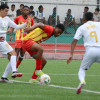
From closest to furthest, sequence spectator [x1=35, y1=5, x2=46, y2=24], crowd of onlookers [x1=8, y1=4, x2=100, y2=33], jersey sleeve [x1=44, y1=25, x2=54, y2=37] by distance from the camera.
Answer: jersey sleeve [x1=44, y1=25, x2=54, y2=37]
spectator [x1=35, y1=5, x2=46, y2=24]
crowd of onlookers [x1=8, y1=4, x2=100, y2=33]

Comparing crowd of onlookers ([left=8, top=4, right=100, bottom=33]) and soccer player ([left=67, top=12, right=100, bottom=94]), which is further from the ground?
soccer player ([left=67, top=12, right=100, bottom=94])

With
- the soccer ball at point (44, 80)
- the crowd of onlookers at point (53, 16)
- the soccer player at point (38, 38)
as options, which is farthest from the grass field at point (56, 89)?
the crowd of onlookers at point (53, 16)

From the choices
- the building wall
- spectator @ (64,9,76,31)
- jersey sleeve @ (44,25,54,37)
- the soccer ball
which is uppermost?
jersey sleeve @ (44,25,54,37)

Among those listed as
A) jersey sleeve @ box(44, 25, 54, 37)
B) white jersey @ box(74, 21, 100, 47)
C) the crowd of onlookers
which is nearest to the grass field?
white jersey @ box(74, 21, 100, 47)

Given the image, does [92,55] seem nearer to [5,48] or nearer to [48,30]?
[48,30]

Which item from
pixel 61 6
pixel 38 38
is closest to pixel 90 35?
pixel 38 38

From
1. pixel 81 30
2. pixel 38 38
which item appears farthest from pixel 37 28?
pixel 81 30

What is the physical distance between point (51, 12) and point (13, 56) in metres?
10.1

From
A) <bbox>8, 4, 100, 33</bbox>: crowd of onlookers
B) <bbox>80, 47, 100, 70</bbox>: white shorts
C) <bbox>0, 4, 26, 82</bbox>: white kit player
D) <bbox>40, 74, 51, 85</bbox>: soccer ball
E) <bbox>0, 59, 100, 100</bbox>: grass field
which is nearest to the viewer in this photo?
<bbox>0, 59, 100, 100</bbox>: grass field

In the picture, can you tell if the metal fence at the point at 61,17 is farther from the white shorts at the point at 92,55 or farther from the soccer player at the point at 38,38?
the white shorts at the point at 92,55

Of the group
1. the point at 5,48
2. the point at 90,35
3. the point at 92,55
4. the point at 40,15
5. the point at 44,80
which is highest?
the point at 90,35

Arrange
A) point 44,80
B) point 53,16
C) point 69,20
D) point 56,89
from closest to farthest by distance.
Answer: point 56,89
point 44,80
point 69,20
point 53,16

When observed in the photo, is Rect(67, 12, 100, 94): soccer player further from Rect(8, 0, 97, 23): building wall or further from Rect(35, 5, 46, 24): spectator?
Rect(8, 0, 97, 23): building wall

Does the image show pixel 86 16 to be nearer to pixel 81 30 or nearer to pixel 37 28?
Answer: pixel 81 30
